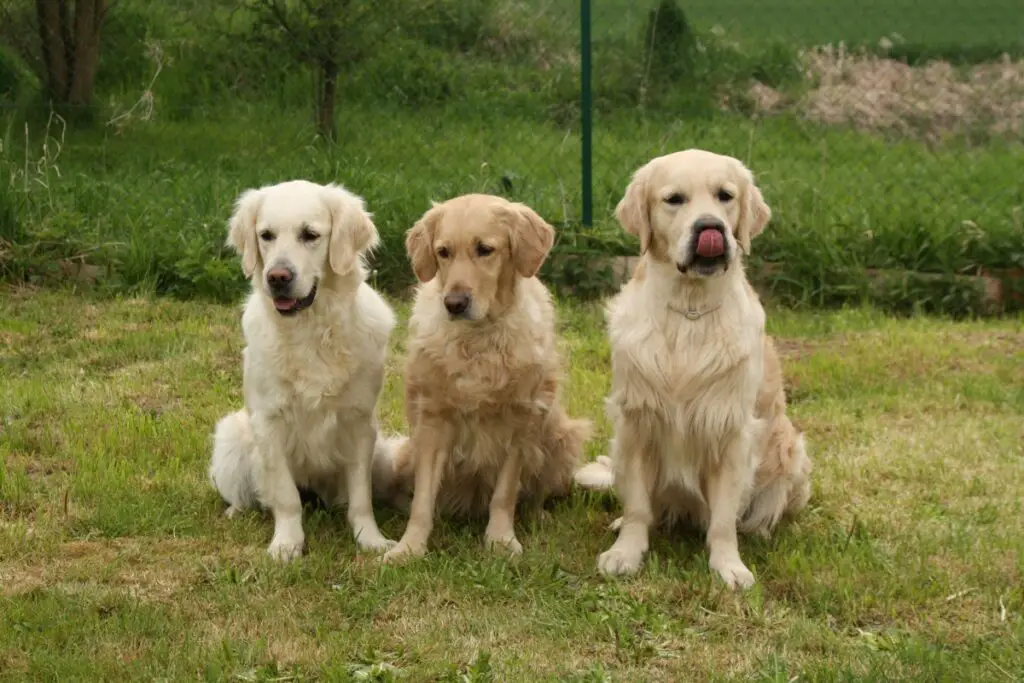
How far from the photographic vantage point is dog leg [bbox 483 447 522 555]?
438 centimetres

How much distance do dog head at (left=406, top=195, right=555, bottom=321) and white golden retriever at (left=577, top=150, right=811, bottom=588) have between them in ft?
1.06

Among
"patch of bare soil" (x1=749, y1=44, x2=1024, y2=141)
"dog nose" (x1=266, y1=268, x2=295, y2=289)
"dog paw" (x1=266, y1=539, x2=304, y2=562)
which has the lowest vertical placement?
"dog paw" (x1=266, y1=539, x2=304, y2=562)

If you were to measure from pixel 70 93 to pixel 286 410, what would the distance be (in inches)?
223

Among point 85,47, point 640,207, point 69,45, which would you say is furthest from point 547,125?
point 640,207

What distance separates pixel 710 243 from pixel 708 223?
68 mm

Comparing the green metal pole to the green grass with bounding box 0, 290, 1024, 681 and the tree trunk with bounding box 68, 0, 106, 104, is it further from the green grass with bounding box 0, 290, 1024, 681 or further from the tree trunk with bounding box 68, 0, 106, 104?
the tree trunk with bounding box 68, 0, 106, 104

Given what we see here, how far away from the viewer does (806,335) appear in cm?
684

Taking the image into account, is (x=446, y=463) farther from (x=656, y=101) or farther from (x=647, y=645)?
(x=656, y=101)

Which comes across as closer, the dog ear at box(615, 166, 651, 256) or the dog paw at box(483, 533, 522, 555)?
the dog ear at box(615, 166, 651, 256)

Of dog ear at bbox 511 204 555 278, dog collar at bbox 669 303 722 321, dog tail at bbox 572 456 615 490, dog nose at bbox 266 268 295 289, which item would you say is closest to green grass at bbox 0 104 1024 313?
dog tail at bbox 572 456 615 490

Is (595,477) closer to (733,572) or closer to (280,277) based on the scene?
(733,572)

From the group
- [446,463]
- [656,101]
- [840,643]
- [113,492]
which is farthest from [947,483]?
[656,101]

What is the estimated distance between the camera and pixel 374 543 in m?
4.35

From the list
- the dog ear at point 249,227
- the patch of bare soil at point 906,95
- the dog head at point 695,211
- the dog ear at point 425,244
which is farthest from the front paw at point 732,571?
the patch of bare soil at point 906,95
